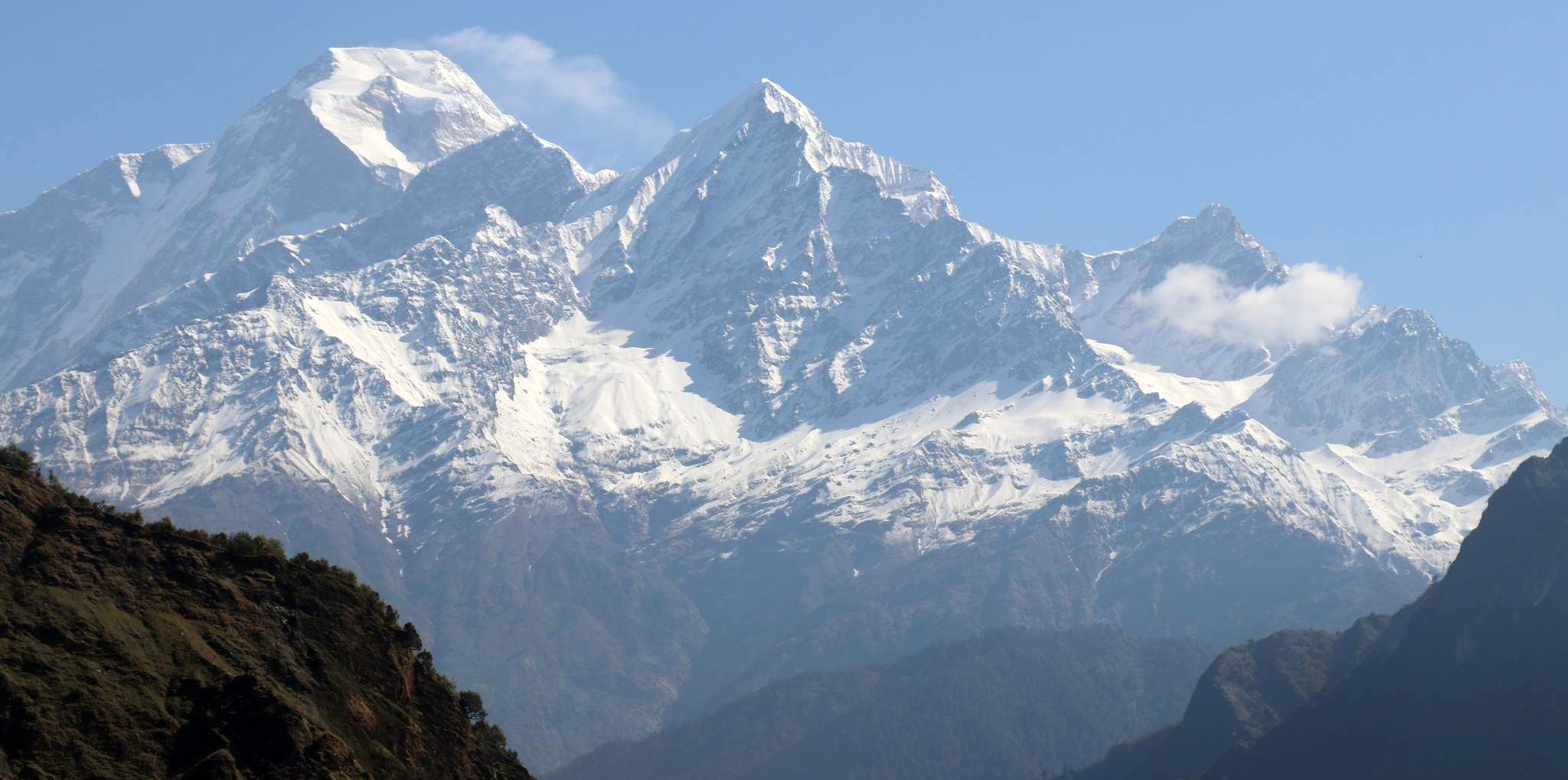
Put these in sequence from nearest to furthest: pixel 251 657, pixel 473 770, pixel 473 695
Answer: pixel 251 657 → pixel 473 770 → pixel 473 695

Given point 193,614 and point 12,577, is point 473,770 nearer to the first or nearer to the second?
point 193,614

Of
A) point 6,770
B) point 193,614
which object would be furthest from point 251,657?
point 6,770

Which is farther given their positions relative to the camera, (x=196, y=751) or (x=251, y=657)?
(x=251, y=657)

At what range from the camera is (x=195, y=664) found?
89.1m

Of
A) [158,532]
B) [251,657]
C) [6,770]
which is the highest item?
[158,532]

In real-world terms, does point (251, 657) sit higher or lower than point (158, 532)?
lower

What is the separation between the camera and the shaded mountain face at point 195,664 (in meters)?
80.9

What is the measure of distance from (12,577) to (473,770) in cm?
2685

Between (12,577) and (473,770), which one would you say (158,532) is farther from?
(473,770)

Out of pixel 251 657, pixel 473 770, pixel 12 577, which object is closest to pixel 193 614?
pixel 251 657

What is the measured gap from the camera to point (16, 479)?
9544cm

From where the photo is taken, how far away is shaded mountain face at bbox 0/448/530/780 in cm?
8094

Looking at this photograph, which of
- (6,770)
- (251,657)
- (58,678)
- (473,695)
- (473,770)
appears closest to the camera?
(6,770)

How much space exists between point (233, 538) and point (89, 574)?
15222 millimetres
